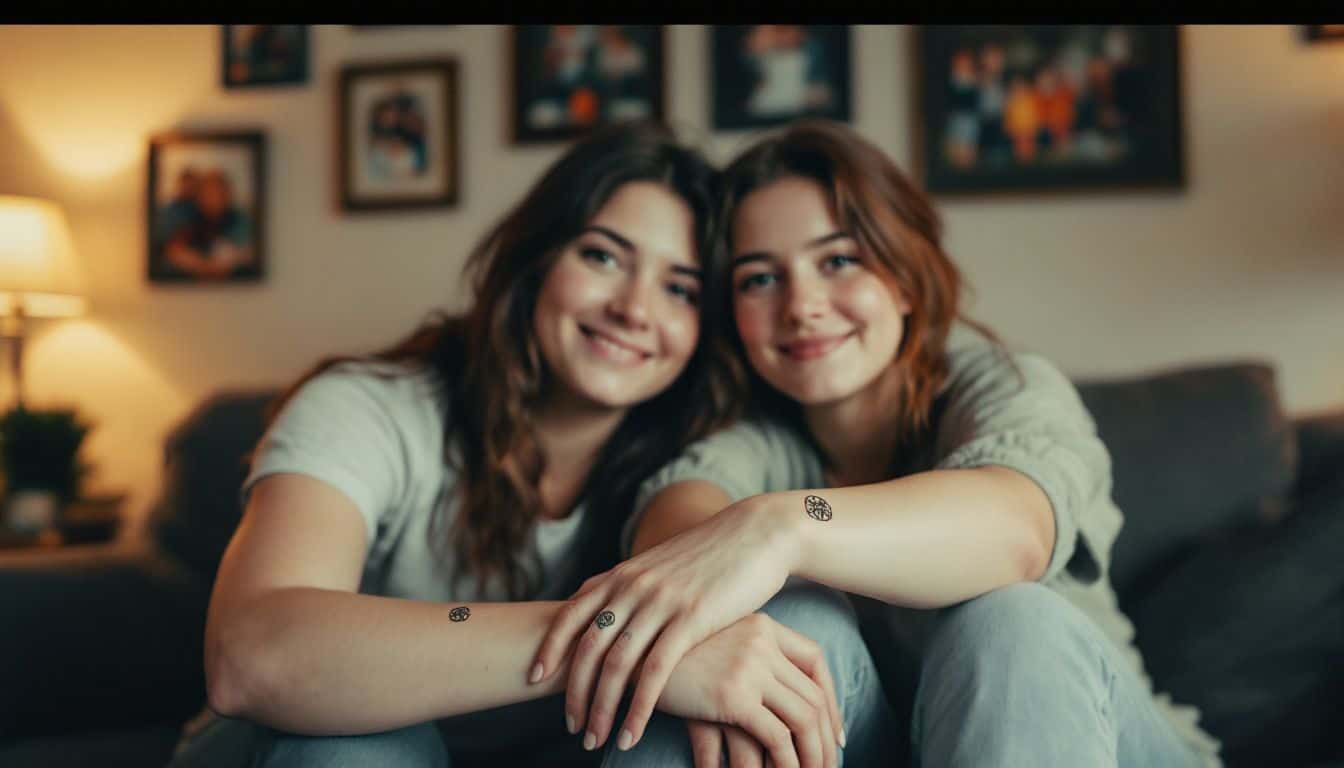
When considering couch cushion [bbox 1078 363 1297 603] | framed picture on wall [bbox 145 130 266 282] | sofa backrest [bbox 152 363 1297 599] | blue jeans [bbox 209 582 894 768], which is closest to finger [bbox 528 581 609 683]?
blue jeans [bbox 209 582 894 768]

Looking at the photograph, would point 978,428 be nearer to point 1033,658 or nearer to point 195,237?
point 1033,658

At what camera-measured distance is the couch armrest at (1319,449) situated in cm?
146

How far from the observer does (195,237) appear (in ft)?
7.54

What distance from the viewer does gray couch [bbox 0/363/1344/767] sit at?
Result: 1240mm

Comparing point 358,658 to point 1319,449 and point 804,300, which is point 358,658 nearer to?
point 804,300

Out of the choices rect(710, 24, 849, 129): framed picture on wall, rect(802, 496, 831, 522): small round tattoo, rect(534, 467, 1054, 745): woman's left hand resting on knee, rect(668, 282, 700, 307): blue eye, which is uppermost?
rect(710, 24, 849, 129): framed picture on wall

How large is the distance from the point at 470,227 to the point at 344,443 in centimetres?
124

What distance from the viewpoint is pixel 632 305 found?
1.14m

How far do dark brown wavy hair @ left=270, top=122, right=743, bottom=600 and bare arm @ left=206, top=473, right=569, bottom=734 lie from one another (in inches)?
13.0

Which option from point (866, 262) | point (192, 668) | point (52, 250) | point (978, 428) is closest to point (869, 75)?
point (866, 262)

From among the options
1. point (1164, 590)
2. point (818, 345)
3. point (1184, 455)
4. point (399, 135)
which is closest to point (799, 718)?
point (818, 345)

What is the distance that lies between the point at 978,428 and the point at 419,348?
80 centimetres

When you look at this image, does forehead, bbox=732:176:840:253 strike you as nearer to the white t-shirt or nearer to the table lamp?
the white t-shirt

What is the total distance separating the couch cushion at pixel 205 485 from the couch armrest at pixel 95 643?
0.09m
